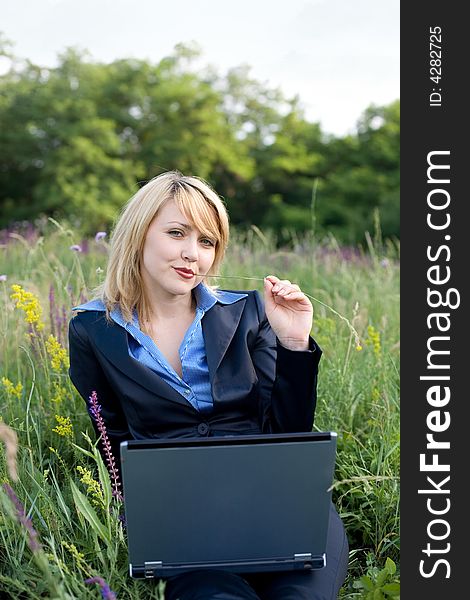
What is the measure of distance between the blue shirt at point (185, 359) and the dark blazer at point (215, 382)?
3 centimetres

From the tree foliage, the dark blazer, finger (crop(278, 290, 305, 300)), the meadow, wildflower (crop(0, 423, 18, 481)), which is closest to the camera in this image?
wildflower (crop(0, 423, 18, 481))

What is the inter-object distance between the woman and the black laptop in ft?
1.22

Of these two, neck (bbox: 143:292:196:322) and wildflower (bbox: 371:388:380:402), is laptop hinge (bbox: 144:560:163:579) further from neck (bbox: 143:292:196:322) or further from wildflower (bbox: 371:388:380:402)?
wildflower (bbox: 371:388:380:402)

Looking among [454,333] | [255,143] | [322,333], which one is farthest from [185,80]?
[454,333]

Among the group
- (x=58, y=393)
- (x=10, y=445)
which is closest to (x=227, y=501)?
(x=10, y=445)

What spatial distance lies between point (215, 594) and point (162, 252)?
3.32 ft

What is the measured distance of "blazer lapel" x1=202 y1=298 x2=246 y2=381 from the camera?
2402 mm

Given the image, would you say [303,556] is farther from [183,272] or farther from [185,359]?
[183,272]

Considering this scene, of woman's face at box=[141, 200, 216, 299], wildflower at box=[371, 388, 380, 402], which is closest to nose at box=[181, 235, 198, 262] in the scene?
woman's face at box=[141, 200, 216, 299]

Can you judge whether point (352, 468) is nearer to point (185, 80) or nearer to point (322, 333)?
point (322, 333)

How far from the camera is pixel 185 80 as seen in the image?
86.1 feet

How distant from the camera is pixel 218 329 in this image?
8.03 feet

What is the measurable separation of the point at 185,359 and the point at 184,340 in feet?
0.20

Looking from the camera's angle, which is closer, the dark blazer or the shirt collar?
the dark blazer
